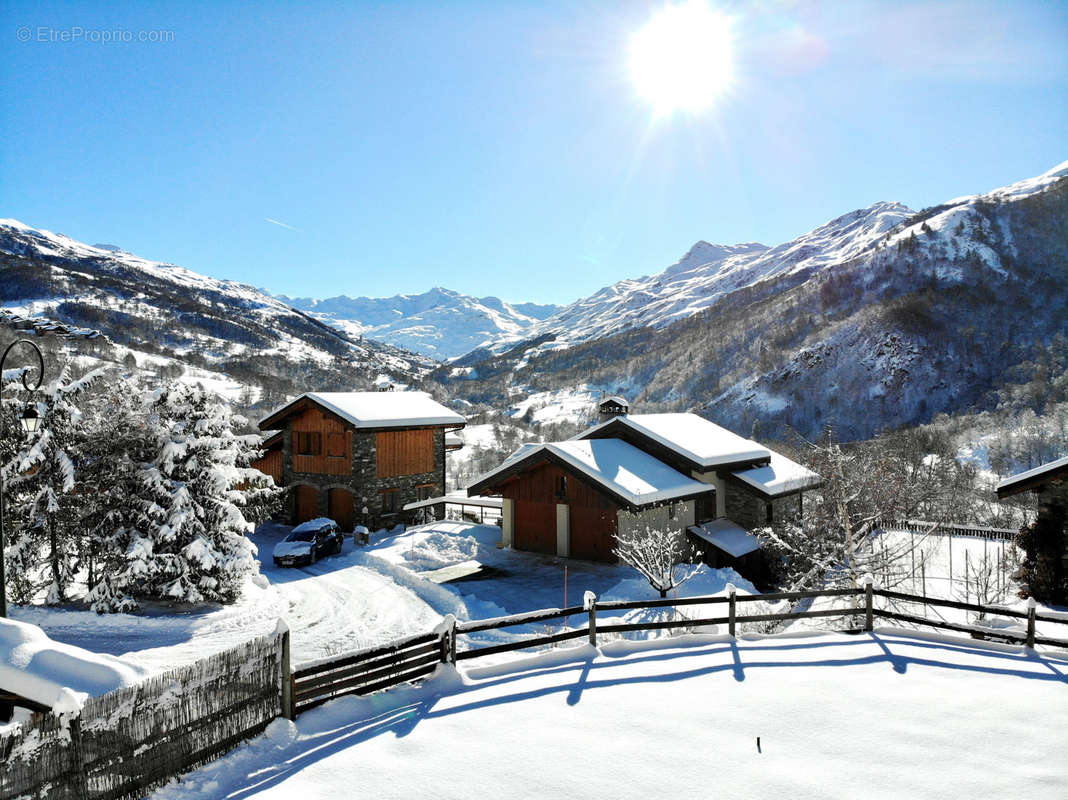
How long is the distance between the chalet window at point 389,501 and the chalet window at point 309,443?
423 cm

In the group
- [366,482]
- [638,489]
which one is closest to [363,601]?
[366,482]

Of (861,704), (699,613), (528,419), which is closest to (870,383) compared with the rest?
(528,419)

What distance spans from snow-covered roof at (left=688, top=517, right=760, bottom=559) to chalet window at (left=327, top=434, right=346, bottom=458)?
17754 millimetres

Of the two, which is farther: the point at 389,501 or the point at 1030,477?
the point at 389,501

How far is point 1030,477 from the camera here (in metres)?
17.9

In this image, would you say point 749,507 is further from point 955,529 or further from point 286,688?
point 286,688

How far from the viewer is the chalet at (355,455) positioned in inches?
1212

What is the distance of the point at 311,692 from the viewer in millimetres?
9203

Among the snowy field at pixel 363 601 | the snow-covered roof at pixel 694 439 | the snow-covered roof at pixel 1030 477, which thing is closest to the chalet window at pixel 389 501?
the snowy field at pixel 363 601

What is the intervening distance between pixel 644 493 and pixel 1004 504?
30728 millimetres

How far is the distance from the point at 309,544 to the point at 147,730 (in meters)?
19.6

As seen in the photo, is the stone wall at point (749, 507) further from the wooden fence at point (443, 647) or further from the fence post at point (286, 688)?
the fence post at point (286, 688)

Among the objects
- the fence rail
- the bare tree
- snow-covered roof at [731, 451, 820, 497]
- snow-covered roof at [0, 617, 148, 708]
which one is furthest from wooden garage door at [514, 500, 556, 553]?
snow-covered roof at [0, 617, 148, 708]

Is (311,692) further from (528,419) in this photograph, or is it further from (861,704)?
(528,419)
